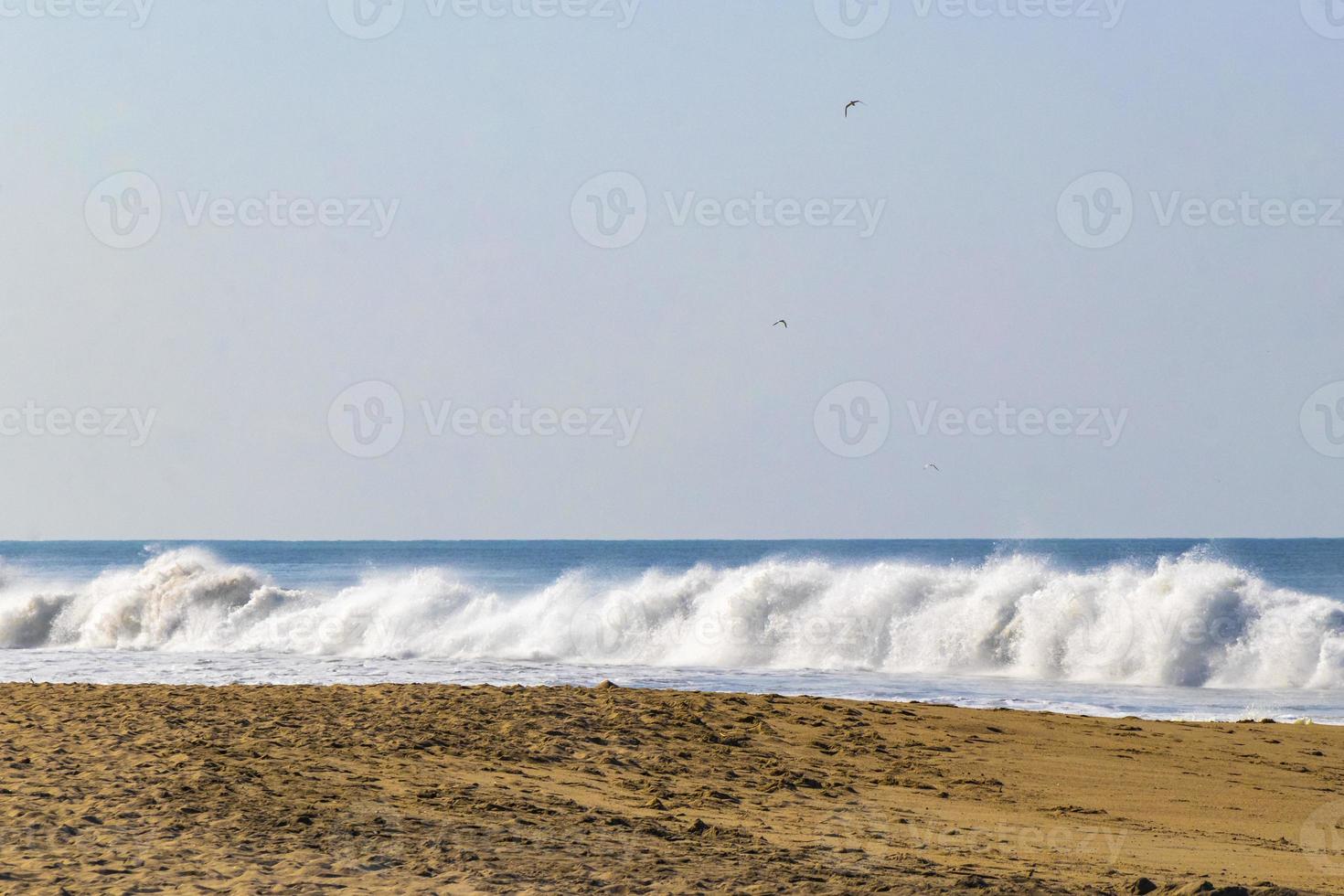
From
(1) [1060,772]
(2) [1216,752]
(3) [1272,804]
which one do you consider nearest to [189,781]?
(1) [1060,772]

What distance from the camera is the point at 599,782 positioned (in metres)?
9.70

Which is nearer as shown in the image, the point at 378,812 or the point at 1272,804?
the point at 378,812

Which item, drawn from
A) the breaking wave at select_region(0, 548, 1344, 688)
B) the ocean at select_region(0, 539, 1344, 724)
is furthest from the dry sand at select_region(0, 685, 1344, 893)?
the breaking wave at select_region(0, 548, 1344, 688)

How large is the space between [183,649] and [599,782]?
17.4m

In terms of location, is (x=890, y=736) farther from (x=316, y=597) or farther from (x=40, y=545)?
(x=40, y=545)

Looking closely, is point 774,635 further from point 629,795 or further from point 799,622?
point 629,795

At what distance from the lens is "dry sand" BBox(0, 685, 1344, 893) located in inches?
268

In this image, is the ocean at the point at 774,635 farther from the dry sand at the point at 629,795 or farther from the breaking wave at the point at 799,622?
the dry sand at the point at 629,795

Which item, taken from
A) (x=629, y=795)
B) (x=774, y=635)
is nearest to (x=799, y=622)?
(x=774, y=635)

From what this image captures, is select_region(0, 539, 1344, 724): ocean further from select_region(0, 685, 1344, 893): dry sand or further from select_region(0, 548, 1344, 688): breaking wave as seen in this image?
select_region(0, 685, 1344, 893): dry sand

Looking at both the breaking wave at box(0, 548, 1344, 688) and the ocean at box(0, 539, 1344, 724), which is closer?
the ocean at box(0, 539, 1344, 724)

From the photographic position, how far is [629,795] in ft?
30.6

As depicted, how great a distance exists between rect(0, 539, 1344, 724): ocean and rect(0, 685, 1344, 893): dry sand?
13.4 ft

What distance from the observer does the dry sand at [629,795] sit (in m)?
6.81
